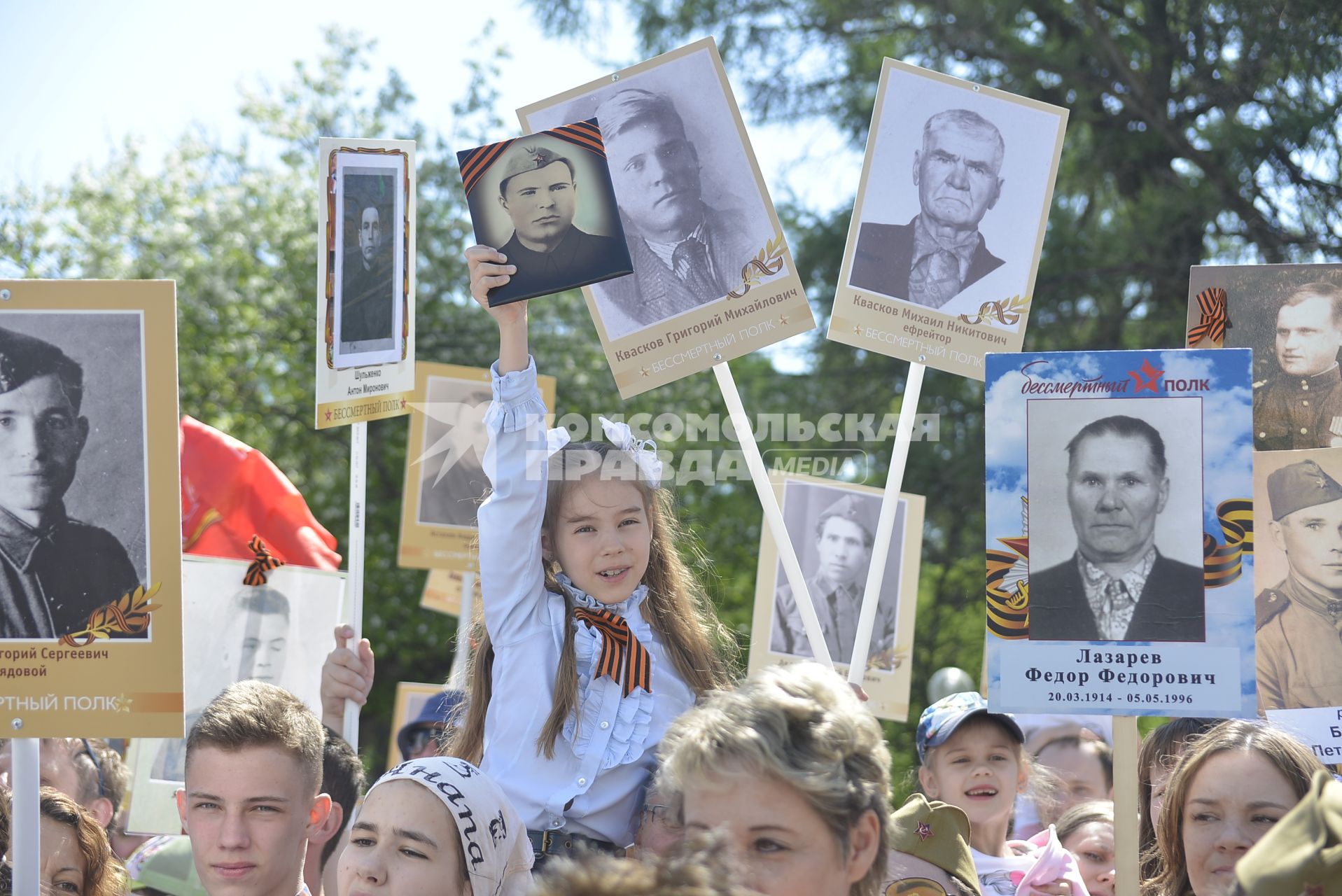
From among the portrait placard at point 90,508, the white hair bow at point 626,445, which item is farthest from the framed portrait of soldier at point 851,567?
the portrait placard at point 90,508

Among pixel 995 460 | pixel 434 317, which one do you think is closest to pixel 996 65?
pixel 434 317

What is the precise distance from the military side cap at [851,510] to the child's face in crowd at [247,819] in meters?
2.88

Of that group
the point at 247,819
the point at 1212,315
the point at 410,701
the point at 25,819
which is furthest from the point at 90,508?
the point at 410,701

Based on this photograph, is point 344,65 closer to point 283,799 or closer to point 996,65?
point 996,65

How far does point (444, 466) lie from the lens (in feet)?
20.0

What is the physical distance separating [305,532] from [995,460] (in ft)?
10.00

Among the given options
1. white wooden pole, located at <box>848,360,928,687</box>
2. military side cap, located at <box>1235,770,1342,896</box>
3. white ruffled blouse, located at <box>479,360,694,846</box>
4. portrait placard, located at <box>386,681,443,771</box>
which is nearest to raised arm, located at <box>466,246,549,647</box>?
white ruffled blouse, located at <box>479,360,694,846</box>

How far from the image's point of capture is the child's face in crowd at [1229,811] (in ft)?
9.74

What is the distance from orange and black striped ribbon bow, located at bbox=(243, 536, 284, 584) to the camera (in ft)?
15.0

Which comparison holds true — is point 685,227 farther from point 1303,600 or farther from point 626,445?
point 1303,600

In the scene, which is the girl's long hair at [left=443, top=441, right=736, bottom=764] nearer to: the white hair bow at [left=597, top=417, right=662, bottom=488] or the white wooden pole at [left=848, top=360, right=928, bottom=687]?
the white hair bow at [left=597, top=417, right=662, bottom=488]

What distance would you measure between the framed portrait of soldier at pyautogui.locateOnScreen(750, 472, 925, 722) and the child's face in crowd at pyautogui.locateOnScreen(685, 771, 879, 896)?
314 centimetres

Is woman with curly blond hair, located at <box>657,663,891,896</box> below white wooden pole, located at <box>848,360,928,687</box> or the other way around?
below

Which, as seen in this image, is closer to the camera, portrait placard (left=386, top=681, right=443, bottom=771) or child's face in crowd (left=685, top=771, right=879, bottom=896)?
child's face in crowd (left=685, top=771, right=879, bottom=896)
